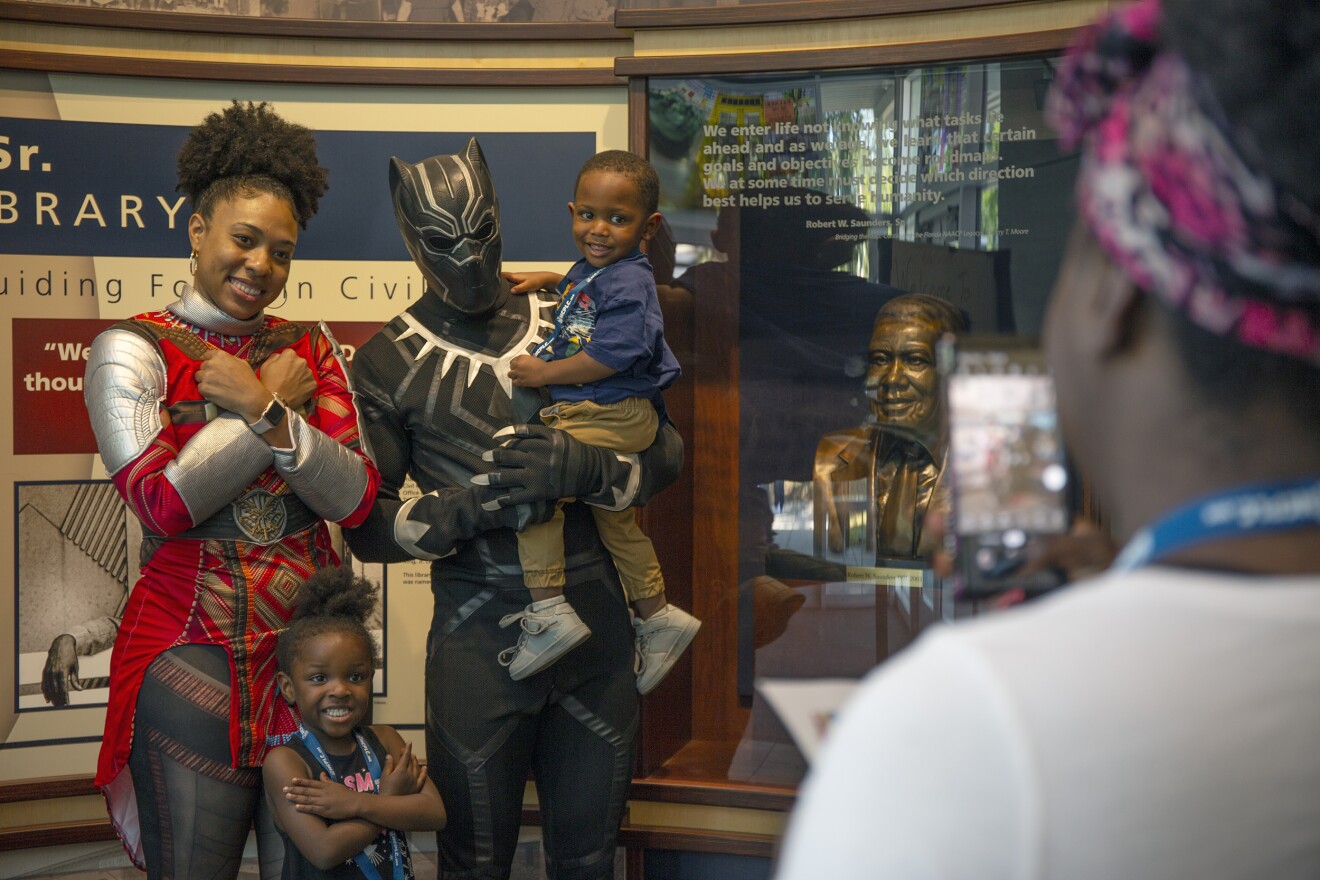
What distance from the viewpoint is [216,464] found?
8.25ft

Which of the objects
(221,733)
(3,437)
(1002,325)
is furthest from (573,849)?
(3,437)

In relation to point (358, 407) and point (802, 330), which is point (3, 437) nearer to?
point (358, 407)

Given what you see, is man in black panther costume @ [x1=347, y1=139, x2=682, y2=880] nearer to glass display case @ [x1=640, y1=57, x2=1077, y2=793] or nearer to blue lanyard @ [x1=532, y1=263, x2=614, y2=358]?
blue lanyard @ [x1=532, y1=263, x2=614, y2=358]

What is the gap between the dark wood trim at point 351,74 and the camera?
12.3ft

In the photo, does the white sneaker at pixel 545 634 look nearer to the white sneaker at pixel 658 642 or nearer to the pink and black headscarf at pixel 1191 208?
the white sneaker at pixel 658 642

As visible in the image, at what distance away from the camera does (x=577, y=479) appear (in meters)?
2.78

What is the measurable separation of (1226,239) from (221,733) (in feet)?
7.82

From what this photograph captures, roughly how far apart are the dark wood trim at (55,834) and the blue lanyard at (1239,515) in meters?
3.64

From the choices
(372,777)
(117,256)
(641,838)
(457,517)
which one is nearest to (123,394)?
(457,517)

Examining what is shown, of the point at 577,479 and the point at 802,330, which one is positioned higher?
the point at 802,330

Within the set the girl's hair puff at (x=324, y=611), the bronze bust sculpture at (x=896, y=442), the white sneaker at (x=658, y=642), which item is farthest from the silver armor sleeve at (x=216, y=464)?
the bronze bust sculpture at (x=896, y=442)

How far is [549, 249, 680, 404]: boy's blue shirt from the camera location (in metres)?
2.82

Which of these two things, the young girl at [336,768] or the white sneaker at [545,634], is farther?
the white sneaker at [545,634]

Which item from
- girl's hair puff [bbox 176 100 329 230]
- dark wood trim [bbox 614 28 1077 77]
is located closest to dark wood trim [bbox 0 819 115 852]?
girl's hair puff [bbox 176 100 329 230]
